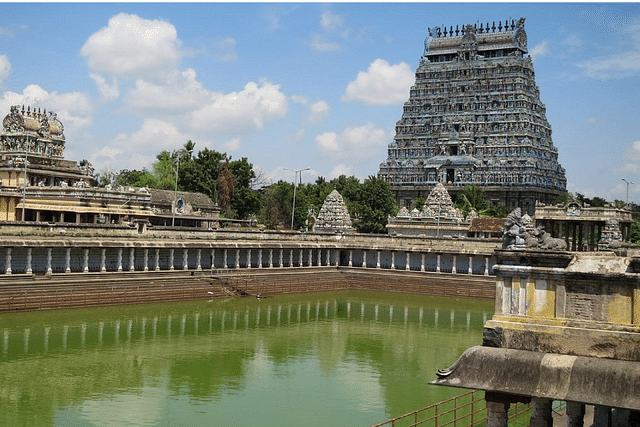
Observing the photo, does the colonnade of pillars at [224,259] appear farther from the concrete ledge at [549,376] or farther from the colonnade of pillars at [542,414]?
the concrete ledge at [549,376]

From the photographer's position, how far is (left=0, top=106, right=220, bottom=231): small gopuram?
185ft

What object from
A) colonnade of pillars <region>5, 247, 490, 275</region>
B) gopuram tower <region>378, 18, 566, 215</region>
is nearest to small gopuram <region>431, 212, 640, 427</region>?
colonnade of pillars <region>5, 247, 490, 275</region>

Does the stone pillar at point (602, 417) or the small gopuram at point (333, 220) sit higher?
the small gopuram at point (333, 220)

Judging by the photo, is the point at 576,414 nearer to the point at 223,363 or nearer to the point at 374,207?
the point at 223,363

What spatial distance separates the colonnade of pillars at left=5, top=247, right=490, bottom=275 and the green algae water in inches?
146

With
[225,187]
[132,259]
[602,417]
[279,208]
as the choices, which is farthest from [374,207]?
[602,417]

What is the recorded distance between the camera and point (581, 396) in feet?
33.8

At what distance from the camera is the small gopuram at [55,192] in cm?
5653

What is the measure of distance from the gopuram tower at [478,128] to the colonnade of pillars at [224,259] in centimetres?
3850

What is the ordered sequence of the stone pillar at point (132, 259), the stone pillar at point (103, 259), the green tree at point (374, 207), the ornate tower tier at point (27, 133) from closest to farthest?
1. the stone pillar at point (103, 259)
2. the stone pillar at point (132, 259)
3. the ornate tower tier at point (27, 133)
4. the green tree at point (374, 207)

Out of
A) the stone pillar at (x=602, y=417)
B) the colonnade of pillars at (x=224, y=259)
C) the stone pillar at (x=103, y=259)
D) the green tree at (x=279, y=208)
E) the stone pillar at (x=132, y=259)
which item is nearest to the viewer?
the stone pillar at (x=602, y=417)

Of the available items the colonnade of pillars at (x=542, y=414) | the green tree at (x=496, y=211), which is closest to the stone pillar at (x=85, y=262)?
the colonnade of pillars at (x=542, y=414)

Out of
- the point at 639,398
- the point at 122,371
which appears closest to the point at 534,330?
the point at 639,398

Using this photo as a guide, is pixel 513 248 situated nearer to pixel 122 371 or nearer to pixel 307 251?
pixel 122 371
